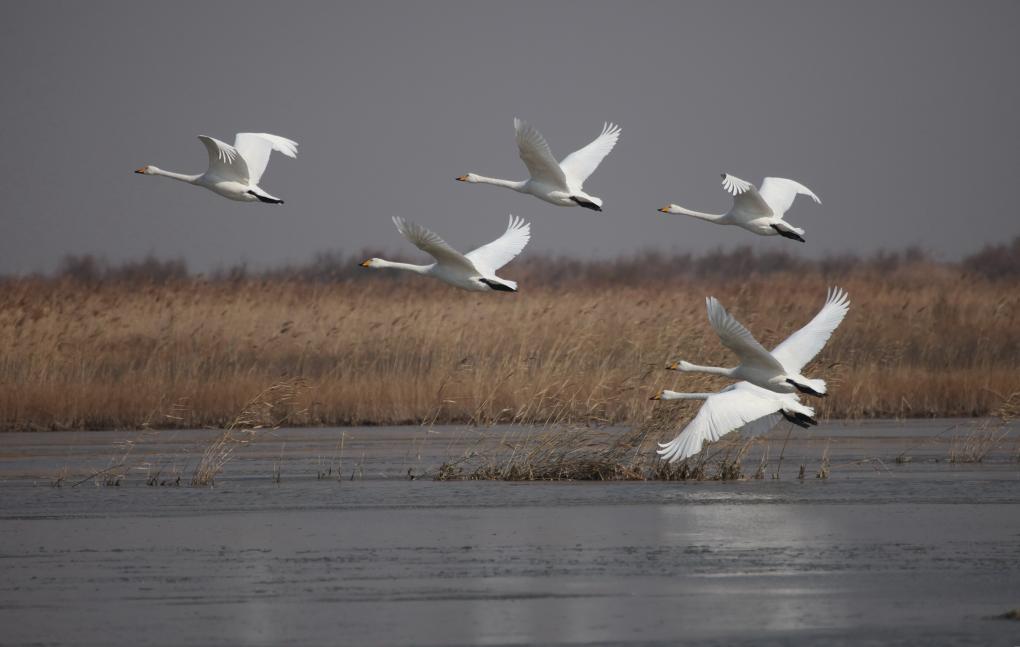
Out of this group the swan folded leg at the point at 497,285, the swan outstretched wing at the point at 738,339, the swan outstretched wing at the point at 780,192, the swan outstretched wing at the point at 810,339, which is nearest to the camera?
the swan outstretched wing at the point at 738,339

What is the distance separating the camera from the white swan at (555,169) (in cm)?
1427

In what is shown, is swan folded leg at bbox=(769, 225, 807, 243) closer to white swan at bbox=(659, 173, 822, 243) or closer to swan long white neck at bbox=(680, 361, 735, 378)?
white swan at bbox=(659, 173, 822, 243)

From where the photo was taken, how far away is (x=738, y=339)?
1207 centimetres

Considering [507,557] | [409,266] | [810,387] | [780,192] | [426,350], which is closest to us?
[507,557]

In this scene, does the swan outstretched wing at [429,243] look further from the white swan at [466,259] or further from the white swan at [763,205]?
the white swan at [763,205]

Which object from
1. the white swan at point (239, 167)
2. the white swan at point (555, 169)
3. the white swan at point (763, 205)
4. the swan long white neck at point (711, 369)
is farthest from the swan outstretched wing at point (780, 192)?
the white swan at point (239, 167)

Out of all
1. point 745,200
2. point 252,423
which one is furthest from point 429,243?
point 252,423

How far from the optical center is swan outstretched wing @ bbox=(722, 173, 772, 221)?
14.7 m

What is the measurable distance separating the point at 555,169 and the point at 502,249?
3.71ft

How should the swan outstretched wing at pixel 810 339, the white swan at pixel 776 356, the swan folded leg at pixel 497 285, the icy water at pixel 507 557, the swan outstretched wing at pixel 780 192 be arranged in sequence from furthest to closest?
the swan outstretched wing at pixel 780 192, the swan folded leg at pixel 497 285, the swan outstretched wing at pixel 810 339, the white swan at pixel 776 356, the icy water at pixel 507 557

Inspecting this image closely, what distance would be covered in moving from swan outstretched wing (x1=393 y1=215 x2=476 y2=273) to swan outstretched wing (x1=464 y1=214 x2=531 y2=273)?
1.97 feet

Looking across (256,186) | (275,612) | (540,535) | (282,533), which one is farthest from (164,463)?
(275,612)

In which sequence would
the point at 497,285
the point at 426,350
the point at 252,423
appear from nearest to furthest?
the point at 497,285, the point at 252,423, the point at 426,350

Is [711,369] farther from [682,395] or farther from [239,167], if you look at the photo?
[239,167]
